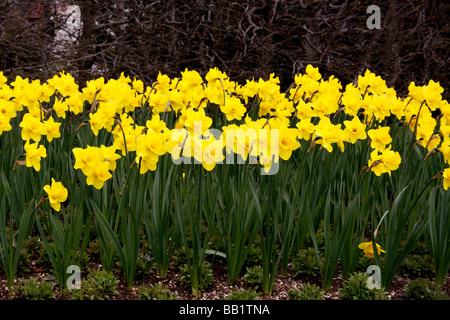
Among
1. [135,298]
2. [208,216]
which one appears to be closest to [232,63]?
[208,216]

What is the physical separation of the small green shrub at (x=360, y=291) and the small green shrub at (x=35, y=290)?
1.34 meters

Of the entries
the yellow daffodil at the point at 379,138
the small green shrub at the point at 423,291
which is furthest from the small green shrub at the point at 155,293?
the yellow daffodil at the point at 379,138

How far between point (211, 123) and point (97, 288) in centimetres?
92

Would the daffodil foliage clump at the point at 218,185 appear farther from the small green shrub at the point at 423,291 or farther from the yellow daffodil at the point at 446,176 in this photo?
the small green shrub at the point at 423,291

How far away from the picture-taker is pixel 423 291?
2.25 meters

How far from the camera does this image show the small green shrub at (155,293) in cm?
214

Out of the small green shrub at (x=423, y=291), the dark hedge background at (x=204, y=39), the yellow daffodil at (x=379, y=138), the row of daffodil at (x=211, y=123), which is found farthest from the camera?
the dark hedge background at (x=204, y=39)

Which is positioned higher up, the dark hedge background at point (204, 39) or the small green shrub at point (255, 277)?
the dark hedge background at point (204, 39)

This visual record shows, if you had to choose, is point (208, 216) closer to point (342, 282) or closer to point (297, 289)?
point (297, 289)

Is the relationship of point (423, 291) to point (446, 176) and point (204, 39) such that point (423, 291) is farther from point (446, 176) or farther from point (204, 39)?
point (204, 39)

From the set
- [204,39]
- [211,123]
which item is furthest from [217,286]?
[204,39]

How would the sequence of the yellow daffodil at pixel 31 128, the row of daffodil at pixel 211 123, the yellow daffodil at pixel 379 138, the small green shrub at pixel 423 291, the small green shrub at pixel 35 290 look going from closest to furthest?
the row of daffodil at pixel 211 123 < the small green shrub at pixel 35 290 < the small green shrub at pixel 423 291 < the yellow daffodil at pixel 379 138 < the yellow daffodil at pixel 31 128

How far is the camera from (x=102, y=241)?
2277 mm
